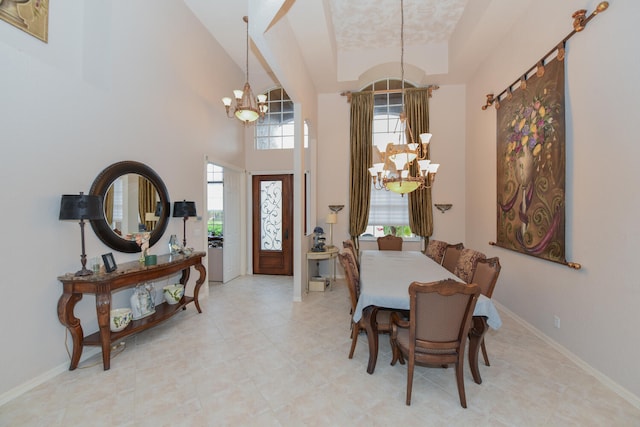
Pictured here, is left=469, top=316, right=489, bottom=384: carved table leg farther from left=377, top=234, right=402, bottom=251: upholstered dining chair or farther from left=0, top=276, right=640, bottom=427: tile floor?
left=377, top=234, right=402, bottom=251: upholstered dining chair

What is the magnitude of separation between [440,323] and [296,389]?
128cm

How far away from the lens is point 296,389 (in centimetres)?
224

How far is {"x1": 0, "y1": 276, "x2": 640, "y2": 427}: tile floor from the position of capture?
6.33ft

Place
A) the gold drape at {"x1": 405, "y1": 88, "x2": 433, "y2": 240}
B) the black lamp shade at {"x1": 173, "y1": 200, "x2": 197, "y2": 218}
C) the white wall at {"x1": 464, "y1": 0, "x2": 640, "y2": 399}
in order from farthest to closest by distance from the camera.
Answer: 1. the gold drape at {"x1": 405, "y1": 88, "x2": 433, "y2": 240}
2. the black lamp shade at {"x1": 173, "y1": 200, "x2": 197, "y2": 218}
3. the white wall at {"x1": 464, "y1": 0, "x2": 640, "y2": 399}

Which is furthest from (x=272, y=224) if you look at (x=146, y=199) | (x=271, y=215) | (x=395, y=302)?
(x=395, y=302)

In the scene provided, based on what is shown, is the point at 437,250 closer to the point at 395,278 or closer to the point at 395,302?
the point at 395,278

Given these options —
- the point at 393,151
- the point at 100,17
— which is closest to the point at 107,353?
the point at 100,17

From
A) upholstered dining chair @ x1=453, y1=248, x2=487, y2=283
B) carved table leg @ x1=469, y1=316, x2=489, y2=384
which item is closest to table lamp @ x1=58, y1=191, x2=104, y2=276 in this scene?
carved table leg @ x1=469, y1=316, x2=489, y2=384

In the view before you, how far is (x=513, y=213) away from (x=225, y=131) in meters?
4.90

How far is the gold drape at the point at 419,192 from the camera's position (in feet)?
18.0

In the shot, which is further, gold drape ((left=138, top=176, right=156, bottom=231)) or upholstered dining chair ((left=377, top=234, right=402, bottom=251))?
upholstered dining chair ((left=377, top=234, right=402, bottom=251))

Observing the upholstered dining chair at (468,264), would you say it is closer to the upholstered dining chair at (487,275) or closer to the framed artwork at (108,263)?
the upholstered dining chair at (487,275)

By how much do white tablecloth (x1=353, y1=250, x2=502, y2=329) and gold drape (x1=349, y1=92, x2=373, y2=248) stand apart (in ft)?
4.77

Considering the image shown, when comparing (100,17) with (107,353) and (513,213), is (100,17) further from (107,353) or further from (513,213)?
(513,213)
